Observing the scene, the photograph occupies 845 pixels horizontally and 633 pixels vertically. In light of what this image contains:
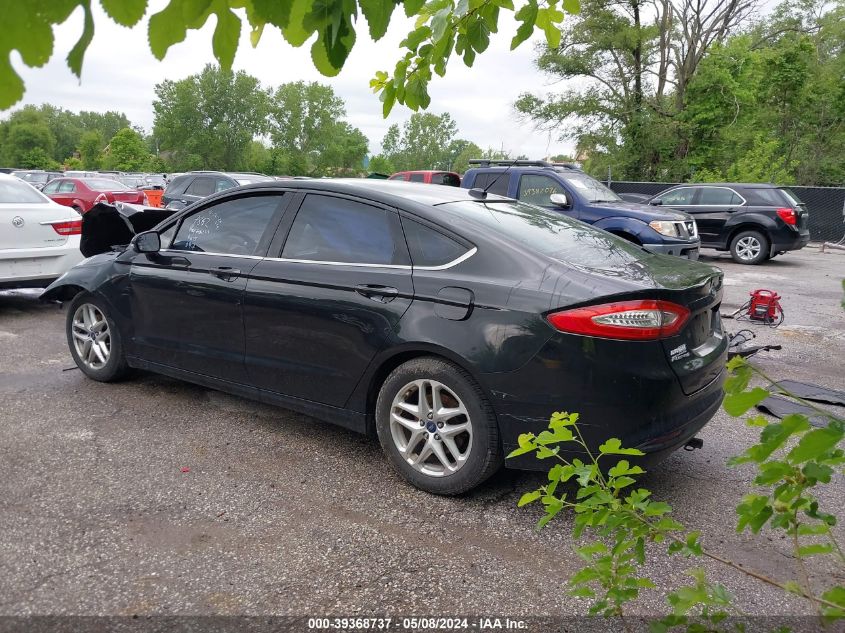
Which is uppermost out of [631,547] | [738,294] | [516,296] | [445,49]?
[445,49]

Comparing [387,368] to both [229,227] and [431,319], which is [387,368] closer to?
[431,319]

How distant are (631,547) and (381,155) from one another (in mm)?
106082

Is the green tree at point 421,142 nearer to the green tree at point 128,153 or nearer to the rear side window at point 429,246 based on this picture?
the green tree at point 128,153

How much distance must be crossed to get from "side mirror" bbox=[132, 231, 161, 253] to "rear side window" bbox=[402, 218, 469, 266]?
2043 millimetres

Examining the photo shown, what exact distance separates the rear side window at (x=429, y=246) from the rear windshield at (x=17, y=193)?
20.0ft

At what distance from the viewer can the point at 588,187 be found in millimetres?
11562

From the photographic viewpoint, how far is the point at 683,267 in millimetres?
3803

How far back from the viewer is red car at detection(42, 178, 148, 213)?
19.0m

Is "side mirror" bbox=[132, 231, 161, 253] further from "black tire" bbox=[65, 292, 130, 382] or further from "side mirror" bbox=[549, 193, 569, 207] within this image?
"side mirror" bbox=[549, 193, 569, 207]

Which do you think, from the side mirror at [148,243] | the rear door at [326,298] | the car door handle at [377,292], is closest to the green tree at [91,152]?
the side mirror at [148,243]

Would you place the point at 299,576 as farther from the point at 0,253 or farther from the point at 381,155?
the point at 381,155

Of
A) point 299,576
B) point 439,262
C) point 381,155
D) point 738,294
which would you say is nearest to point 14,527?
point 299,576

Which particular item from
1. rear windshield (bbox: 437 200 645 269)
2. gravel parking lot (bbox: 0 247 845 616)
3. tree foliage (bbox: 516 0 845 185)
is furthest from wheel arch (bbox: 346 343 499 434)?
tree foliage (bbox: 516 0 845 185)

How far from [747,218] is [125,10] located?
15446 millimetres
